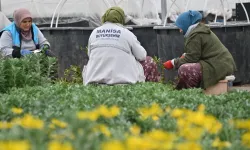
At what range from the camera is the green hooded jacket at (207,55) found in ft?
27.3

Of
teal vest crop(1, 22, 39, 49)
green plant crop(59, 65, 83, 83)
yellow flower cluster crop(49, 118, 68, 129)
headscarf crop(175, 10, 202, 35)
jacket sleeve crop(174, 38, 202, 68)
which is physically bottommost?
green plant crop(59, 65, 83, 83)

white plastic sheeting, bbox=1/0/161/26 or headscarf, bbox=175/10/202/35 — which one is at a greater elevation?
headscarf, bbox=175/10/202/35

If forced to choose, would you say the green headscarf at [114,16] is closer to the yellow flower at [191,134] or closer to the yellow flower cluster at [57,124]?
the yellow flower cluster at [57,124]

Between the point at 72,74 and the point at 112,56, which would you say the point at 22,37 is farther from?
the point at 112,56

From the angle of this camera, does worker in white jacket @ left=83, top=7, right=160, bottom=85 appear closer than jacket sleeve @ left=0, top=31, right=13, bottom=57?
Yes

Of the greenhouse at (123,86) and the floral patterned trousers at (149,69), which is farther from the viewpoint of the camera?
the floral patterned trousers at (149,69)

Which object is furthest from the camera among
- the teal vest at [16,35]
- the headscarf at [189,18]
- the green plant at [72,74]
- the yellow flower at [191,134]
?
the green plant at [72,74]

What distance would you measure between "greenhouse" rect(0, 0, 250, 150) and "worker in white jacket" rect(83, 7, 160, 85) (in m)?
0.01

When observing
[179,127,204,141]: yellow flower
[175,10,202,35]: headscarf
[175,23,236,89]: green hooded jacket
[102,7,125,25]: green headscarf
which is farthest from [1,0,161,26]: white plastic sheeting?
[179,127,204,141]: yellow flower

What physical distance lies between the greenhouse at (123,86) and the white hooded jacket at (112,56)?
0.03 feet

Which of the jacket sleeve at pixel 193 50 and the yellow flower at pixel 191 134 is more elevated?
the yellow flower at pixel 191 134

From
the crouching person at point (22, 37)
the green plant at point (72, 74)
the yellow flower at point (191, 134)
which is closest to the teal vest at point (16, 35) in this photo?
the crouching person at point (22, 37)

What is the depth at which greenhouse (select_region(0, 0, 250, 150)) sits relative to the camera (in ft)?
8.25

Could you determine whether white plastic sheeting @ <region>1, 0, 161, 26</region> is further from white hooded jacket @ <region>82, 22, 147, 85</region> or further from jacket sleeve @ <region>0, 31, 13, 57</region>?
white hooded jacket @ <region>82, 22, 147, 85</region>
